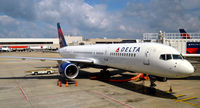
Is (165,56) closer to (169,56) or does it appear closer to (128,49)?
(169,56)

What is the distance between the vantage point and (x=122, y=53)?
15188 millimetres

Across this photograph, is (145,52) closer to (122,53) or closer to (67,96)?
(122,53)

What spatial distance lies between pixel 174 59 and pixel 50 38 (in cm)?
12959

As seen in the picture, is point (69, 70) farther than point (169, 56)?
Yes

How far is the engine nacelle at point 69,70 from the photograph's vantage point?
16.8 metres

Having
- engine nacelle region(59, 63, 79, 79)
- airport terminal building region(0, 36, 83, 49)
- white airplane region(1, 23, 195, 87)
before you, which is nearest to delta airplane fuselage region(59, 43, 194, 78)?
white airplane region(1, 23, 195, 87)

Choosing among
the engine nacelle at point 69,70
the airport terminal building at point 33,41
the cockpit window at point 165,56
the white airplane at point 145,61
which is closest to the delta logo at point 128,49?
the white airplane at point 145,61

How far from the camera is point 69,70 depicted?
18.2 m

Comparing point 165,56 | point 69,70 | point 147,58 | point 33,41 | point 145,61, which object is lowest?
point 69,70

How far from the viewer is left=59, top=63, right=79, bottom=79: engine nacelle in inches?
662

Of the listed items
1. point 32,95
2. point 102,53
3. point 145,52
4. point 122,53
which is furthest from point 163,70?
point 32,95

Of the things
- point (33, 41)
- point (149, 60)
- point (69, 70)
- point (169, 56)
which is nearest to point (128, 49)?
point (149, 60)

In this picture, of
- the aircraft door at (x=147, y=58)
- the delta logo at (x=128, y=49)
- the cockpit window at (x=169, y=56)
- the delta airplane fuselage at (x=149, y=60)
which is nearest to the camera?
the delta airplane fuselage at (x=149, y=60)

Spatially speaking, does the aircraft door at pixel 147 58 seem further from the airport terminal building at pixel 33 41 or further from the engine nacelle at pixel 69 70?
the airport terminal building at pixel 33 41
